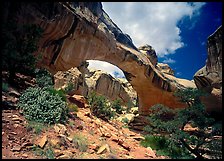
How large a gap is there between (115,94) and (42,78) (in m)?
26.5

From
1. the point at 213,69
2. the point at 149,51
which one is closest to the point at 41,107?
the point at 213,69

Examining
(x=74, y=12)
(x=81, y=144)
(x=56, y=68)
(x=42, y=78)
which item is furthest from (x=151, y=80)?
(x=81, y=144)

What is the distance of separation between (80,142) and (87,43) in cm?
877

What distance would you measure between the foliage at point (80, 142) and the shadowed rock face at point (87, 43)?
5.49 meters

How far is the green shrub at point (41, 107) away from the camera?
7773 mm

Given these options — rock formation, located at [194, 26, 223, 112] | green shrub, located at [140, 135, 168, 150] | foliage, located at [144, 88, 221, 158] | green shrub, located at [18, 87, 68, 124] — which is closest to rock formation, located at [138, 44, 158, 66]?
rock formation, located at [194, 26, 223, 112]

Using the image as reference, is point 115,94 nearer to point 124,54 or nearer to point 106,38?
point 124,54

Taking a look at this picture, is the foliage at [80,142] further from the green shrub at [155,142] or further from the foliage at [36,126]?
the green shrub at [155,142]

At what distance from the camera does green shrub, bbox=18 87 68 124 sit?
7773 mm

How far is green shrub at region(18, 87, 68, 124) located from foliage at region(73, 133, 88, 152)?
1.05 m

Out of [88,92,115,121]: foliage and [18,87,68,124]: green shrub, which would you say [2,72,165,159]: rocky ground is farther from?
[88,92,115,121]: foliage

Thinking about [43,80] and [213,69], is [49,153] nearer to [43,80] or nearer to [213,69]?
[43,80]

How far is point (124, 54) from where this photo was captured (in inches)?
685

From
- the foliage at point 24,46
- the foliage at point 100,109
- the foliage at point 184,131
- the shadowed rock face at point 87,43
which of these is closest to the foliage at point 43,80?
the foliage at point 24,46
